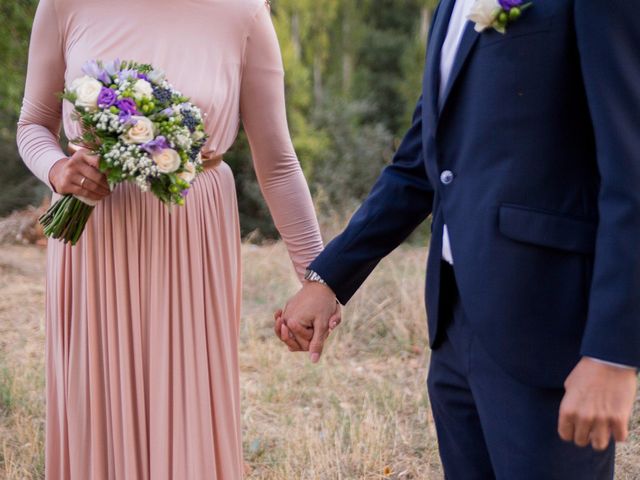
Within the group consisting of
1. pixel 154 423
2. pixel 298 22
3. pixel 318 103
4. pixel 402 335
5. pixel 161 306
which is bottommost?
pixel 402 335

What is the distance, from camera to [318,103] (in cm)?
2177

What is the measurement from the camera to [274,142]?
304cm

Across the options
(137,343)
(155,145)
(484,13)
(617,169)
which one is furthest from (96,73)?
(617,169)

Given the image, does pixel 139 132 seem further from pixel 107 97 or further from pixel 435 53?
pixel 435 53

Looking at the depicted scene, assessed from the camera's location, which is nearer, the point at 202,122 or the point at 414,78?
the point at 202,122

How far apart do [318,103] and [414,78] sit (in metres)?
2.84

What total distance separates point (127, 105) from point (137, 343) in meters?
0.83

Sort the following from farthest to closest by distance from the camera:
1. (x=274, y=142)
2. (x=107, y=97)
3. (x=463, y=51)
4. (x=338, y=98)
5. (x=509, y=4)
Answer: (x=338, y=98)
(x=274, y=142)
(x=107, y=97)
(x=463, y=51)
(x=509, y=4)

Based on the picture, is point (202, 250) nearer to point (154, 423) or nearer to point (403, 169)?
point (154, 423)

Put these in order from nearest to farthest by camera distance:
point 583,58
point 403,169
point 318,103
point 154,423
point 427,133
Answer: point 583,58 → point 427,133 → point 403,169 → point 154,423 → point 318,103

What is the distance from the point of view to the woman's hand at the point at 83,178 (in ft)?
8.14

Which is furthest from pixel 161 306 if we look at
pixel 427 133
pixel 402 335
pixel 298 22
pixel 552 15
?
pixel 298 22

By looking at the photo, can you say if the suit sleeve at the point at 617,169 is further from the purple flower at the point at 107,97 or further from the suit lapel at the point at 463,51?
the purple flower at the point at 107,97

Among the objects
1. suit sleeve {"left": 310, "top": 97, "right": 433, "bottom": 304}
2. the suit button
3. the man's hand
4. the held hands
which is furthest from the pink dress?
the man's hand
